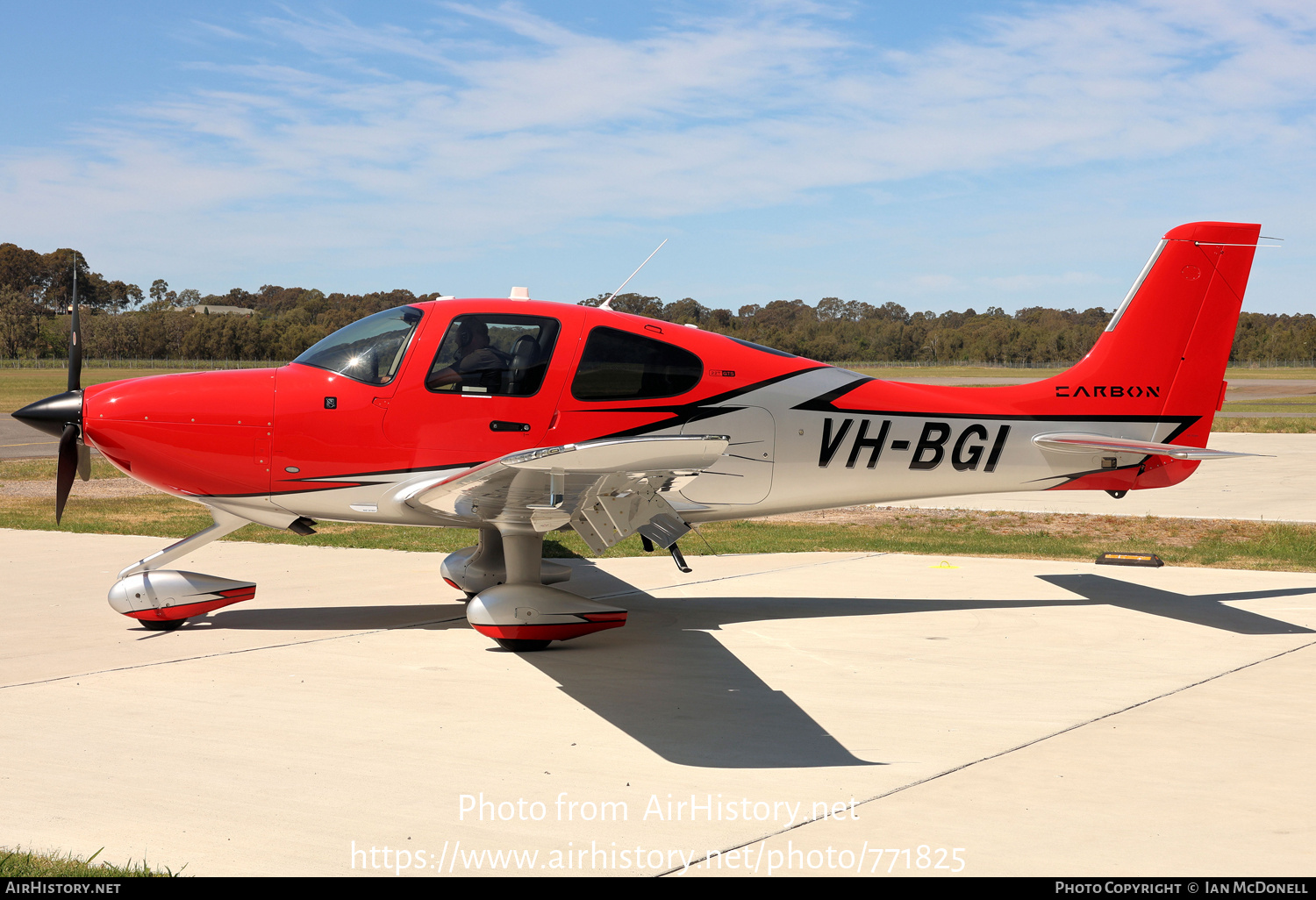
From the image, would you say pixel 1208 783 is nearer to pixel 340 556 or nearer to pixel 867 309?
pixel 340 556

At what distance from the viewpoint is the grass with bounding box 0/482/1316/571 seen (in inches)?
518

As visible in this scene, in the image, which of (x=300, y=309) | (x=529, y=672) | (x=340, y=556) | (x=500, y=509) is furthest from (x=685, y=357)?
(x=300, y=309)

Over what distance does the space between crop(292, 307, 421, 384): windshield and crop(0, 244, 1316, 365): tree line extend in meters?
78.6

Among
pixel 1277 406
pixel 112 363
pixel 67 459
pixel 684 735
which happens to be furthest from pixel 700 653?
pixel 112 363

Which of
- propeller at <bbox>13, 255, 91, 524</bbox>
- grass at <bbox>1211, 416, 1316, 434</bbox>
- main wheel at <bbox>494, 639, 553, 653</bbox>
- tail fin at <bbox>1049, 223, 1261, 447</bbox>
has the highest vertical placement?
tail fin at <bbox>1049, 223, 1261, 447</bbox>

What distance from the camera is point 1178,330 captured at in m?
9.71

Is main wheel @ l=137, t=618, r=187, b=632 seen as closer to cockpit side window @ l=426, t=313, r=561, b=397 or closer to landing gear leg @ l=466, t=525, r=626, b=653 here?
landing gear leg @ l=466, t=525, r=626, b=653

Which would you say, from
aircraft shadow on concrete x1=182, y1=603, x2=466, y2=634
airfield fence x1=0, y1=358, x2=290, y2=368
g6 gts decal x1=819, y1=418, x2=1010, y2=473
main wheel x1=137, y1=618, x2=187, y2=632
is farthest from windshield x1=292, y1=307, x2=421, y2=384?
airfield fence x1=0, y1=358, x2=290, y2=368

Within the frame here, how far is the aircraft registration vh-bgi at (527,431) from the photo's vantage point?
26.9 ft

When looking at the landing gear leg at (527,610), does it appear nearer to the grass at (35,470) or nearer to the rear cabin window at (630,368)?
the rear cabin window at (630,368)

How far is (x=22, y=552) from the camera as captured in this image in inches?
489

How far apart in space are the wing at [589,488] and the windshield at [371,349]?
0.98 meters

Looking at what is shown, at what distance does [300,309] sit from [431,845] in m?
99.0

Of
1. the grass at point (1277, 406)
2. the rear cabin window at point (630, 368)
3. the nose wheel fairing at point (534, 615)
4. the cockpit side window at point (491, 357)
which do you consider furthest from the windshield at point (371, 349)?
the grass at point (1277, 406)
